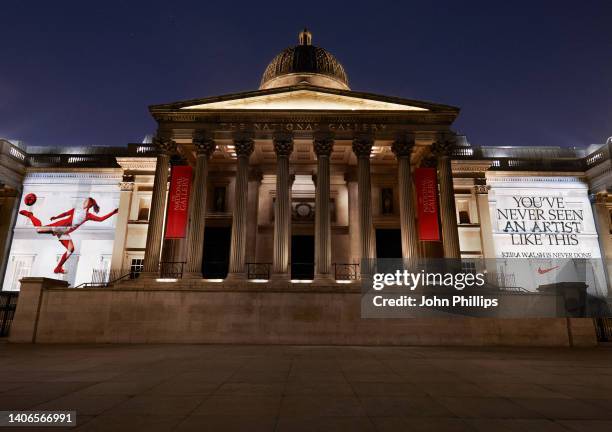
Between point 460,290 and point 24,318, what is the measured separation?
21.7 metres

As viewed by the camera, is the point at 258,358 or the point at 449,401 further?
the point at 258,358

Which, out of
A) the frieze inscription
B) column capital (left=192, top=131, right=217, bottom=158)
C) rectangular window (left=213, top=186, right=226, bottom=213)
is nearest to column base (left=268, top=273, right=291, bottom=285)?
column capital (left=192, top=131, right=217, bottom=158)

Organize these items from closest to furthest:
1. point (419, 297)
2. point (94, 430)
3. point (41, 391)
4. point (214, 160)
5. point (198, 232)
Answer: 1. point (94, 430)
2. point (41, 391)
3. point (419, 297)
4. point (198, 232)
5. point (214, 160)

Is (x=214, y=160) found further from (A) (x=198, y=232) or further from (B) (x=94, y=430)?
(B) (x=94, y=430)

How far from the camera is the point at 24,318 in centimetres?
1734

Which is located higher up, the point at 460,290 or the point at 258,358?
the point at 460,290

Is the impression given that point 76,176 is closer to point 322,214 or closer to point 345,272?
point 322,214

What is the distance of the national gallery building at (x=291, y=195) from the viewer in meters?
21.8

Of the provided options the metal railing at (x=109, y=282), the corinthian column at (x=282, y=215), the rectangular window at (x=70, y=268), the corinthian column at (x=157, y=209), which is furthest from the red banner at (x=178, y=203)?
the rectangular window at (x=70, y=268)

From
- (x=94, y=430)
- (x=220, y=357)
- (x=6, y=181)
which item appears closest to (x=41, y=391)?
(x=94, y=430)

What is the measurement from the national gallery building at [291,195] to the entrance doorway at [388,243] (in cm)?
8

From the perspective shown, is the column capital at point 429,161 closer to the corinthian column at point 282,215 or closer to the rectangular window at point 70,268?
the corinthian column at point 282,215

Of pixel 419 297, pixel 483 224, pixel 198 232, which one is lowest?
pixel 419 297

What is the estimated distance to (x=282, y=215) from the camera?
21.5 meters
